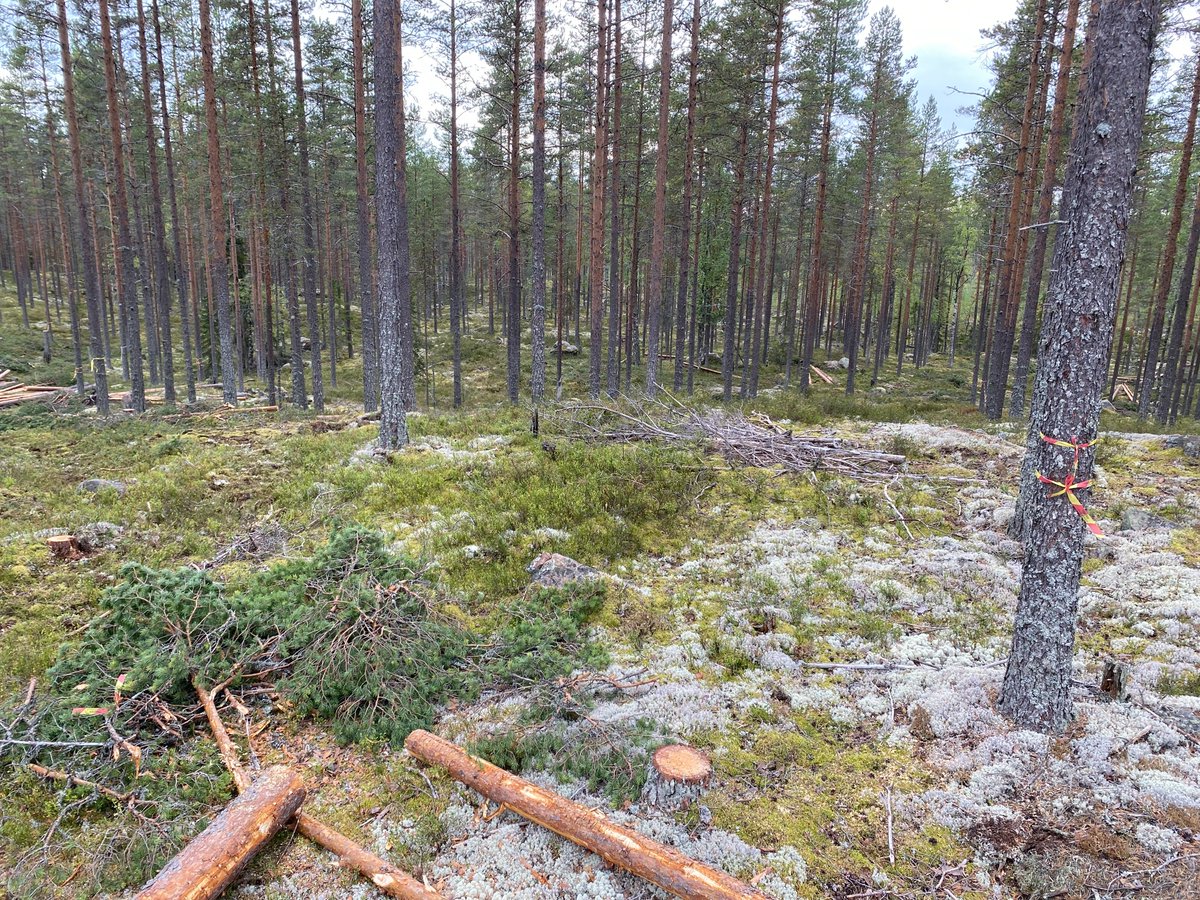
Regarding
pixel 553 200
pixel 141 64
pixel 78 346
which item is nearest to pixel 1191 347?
pixel 553 200

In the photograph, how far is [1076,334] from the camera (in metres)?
4.20

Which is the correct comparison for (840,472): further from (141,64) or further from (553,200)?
(553,200)

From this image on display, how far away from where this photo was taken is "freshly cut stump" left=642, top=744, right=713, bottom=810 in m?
3.98

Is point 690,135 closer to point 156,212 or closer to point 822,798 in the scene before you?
point 156,212

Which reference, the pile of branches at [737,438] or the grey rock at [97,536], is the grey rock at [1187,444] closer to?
the pile of branches at [737,438]

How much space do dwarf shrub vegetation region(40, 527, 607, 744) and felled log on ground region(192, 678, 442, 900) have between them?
695 millimetres

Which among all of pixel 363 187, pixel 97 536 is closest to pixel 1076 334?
pixel 97 536

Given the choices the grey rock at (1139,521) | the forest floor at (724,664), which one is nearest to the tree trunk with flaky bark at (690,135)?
the forest floor at (724,664)

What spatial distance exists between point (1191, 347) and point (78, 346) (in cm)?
5436

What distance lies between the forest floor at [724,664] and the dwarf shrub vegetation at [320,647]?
283 millimetres

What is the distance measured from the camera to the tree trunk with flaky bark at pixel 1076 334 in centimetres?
396

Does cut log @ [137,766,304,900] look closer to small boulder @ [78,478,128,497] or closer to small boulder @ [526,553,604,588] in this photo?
small boulder @ [526,553,604,588]

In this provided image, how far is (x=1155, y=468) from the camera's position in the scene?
11.5 meters

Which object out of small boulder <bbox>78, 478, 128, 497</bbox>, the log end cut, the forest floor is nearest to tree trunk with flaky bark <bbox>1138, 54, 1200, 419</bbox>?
the forest floor
